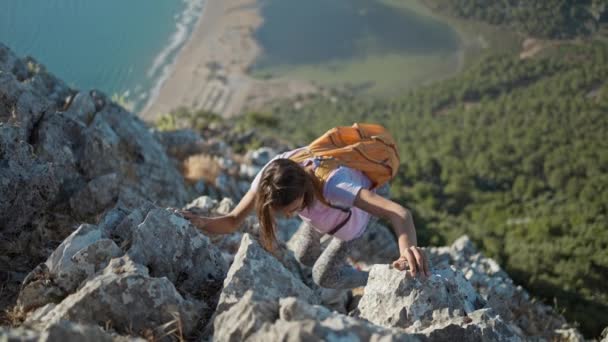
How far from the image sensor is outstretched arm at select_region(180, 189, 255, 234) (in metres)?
5.38

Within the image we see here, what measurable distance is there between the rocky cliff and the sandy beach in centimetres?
6165

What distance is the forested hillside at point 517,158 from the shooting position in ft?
59.1

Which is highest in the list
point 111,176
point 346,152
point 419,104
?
point 346,152

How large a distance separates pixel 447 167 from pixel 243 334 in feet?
195

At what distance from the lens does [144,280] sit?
4.36 metres

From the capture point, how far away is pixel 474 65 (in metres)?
96.5

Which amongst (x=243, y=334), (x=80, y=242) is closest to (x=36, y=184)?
(x=80, y=242)

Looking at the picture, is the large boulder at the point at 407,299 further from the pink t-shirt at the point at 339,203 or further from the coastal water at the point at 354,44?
the coastal water at the point at 354,44

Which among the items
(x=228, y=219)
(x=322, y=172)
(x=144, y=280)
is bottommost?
(x=228, y=219)

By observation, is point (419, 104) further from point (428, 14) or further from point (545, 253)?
point (545, 253)

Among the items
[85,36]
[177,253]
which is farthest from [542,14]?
[177,253]

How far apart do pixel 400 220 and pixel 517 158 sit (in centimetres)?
6230

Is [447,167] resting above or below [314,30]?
below

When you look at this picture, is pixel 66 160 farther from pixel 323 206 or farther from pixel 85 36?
pixel 85 36
